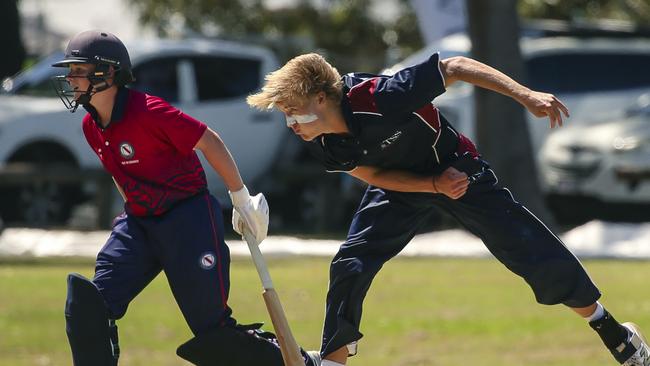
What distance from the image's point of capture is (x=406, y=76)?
6.85m

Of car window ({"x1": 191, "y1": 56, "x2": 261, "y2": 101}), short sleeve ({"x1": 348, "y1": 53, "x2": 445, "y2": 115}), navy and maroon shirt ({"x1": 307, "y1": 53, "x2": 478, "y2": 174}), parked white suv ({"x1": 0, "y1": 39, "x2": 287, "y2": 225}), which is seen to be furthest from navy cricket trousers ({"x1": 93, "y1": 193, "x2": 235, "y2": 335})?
car window ({"x1": 191, "y1": 56, "x2": 261, "y2": 101})

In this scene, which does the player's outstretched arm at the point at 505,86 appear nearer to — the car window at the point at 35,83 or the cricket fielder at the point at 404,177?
the cricket fielder at the point at 404,177

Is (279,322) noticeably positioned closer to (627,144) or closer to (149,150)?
(149,150)

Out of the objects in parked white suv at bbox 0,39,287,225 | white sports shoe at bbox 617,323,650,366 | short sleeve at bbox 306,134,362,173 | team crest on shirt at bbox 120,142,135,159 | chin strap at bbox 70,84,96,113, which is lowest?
parked white suv at bbox 0,39,287,225

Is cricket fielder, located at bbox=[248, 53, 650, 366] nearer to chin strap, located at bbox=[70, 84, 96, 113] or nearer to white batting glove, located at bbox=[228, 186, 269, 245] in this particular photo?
white batting glove, located at bbox=[228, 186, 269, 245]

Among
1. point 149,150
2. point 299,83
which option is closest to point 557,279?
point 299,83

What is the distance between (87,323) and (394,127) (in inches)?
64.6

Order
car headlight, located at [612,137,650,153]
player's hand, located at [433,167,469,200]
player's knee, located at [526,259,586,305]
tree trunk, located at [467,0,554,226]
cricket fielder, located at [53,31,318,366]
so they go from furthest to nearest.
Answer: tree trunk, located at [467,0,554,226] < car headlight, located at [612,137,650,153] < player's knee, located at [526,259,586,305] < player's hand, located at [433,167,469,200] < cricket fielder, located at [53,31,318,366]

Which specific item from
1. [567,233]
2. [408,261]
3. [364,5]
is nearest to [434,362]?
[408,261]

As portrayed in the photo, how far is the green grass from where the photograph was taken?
30.4ft

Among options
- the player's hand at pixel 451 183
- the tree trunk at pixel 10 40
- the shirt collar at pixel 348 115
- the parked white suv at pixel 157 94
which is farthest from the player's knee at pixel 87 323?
the tree trunk at pixel 10 40

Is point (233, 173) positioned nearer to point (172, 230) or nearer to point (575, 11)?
point (172, 230)

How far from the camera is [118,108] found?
6758 millimetres

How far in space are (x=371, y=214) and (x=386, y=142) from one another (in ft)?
1.56
